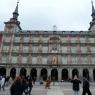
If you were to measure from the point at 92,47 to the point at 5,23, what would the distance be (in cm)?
2810

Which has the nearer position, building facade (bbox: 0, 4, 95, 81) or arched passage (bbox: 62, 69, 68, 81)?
building facade (bbox: 0, 4, 95, 81)

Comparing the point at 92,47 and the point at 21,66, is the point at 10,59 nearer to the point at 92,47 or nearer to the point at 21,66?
the point at 21,66

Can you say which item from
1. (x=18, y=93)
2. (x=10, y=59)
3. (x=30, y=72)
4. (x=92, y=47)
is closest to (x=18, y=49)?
(x=10, y=59)

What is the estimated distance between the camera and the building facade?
55281 mm

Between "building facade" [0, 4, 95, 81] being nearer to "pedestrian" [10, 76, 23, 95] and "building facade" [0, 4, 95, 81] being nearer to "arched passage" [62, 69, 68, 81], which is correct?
"arched passage" [62, 69, 68, 81]

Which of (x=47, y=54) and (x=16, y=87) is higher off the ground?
(x=47, y=54)

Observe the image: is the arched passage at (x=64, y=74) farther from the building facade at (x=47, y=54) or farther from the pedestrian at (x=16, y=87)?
the pedestrian at (x=16, y=87)

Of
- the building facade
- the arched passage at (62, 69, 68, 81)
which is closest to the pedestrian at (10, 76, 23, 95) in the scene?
the building facade

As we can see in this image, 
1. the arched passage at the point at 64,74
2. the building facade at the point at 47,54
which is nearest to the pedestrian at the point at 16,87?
the building facade at the point at 47,54

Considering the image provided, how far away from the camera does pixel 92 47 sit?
2258 inches

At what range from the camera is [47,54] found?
56938 millimetres

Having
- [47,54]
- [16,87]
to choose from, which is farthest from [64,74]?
[16,87]

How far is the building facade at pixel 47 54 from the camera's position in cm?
5528

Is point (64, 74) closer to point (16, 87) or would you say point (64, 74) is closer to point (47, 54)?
point (47, 54)
